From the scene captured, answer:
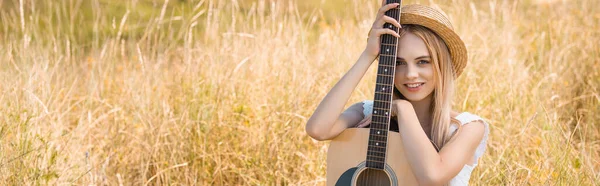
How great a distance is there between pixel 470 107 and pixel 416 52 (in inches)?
77.0

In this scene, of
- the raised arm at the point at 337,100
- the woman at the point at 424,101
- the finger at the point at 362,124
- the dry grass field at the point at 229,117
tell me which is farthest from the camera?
the dry grass field at the point at 229,117

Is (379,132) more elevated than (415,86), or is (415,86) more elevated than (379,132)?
(415,86)

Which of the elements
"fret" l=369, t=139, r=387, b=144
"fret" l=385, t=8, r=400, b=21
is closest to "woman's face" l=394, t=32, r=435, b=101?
"fret" l=385, t=8, r=400, b=21

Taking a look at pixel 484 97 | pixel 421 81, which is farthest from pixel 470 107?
pixel 421 81

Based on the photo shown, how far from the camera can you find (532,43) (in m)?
6.08

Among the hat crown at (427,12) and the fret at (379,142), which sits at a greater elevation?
the hat crown at (427,12)

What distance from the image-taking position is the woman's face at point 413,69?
106 inches

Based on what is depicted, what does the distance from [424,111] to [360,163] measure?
321 millimetres

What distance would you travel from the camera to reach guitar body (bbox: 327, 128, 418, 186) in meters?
2.65

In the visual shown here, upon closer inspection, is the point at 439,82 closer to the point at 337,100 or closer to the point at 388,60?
the point at 388,60

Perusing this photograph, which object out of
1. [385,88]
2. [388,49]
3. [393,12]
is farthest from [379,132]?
[393,12]

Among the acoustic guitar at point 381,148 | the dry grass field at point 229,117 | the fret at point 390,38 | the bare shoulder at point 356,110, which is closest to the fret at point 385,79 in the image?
the acoustic guitar at point 381,148

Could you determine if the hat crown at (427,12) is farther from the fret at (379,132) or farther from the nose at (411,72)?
the fret at (379,132)

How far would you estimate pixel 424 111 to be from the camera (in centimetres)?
285
